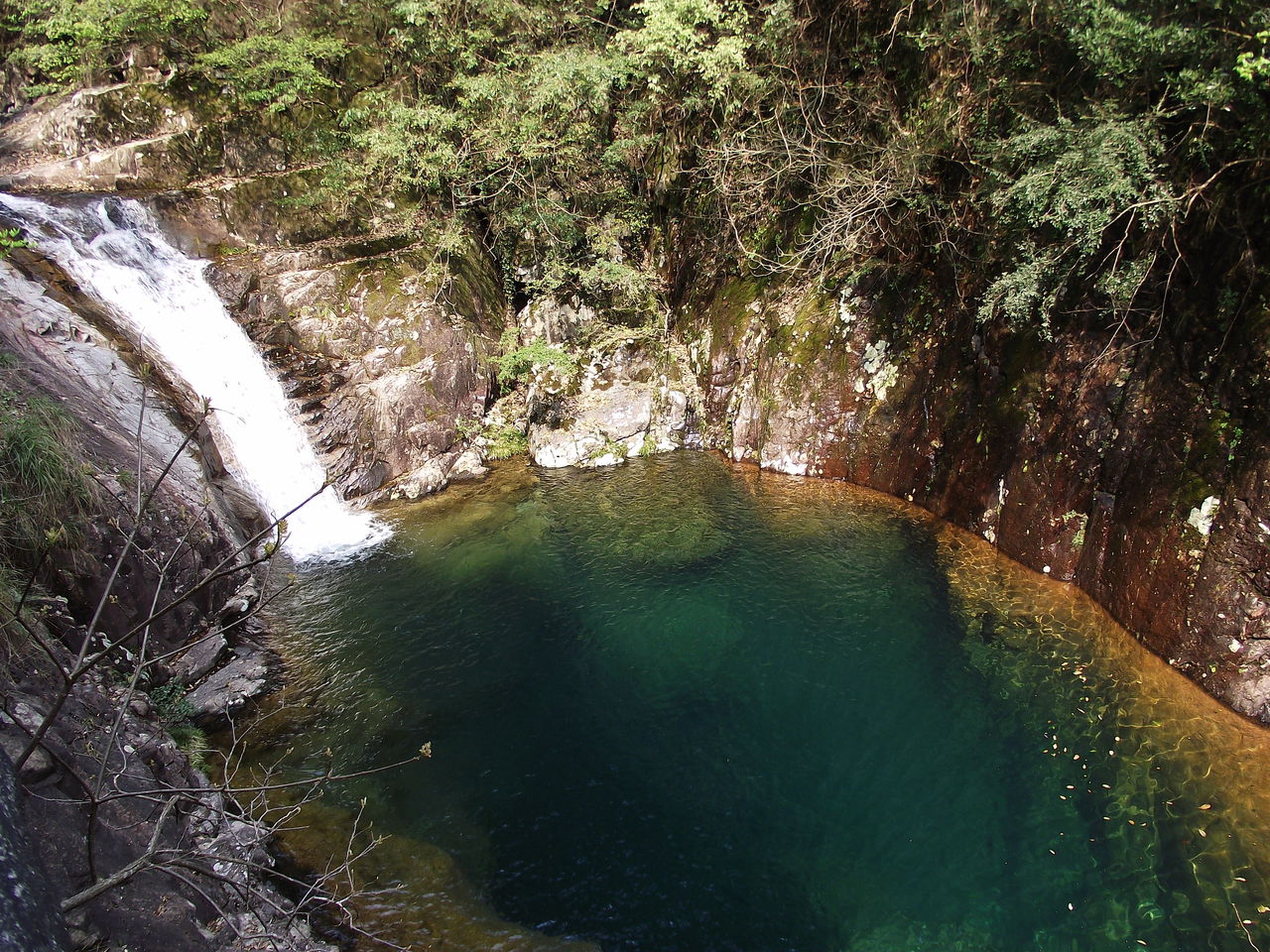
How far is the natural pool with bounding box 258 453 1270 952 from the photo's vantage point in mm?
5766

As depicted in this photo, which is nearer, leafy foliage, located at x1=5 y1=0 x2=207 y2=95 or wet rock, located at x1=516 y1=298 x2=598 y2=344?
leafy foliage, located at x1=5 y1=0 x2=207 y2=95

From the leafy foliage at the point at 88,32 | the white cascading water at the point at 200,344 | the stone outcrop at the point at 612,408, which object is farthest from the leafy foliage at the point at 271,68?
the stone outcrop at the point at 612,408

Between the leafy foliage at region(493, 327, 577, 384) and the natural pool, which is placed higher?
the leafy foliage at region(493, 327, 577, 384)

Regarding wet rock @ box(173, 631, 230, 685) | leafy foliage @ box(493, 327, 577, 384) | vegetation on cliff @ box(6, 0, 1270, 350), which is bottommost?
wet rock @ box(173, 631, 230, 685)

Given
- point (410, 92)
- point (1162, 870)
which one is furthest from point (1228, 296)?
point (410, 92)

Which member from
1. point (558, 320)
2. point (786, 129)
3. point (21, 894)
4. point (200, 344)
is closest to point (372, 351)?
point (200, 344)

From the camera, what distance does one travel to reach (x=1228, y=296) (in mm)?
7359

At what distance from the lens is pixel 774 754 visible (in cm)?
741

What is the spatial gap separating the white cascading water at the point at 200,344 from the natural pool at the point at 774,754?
220 centimetres

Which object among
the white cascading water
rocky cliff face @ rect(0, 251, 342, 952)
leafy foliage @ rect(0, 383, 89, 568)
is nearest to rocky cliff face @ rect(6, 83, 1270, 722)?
the white cascading water

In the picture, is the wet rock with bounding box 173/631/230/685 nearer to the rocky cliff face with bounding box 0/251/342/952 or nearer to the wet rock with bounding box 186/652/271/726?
the rocky cliff face with bounding box 0/251/342/952

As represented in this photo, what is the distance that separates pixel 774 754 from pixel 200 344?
546 inches

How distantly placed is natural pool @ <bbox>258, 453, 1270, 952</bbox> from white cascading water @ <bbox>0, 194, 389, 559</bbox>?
2.20 meters

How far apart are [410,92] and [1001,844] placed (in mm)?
20668
